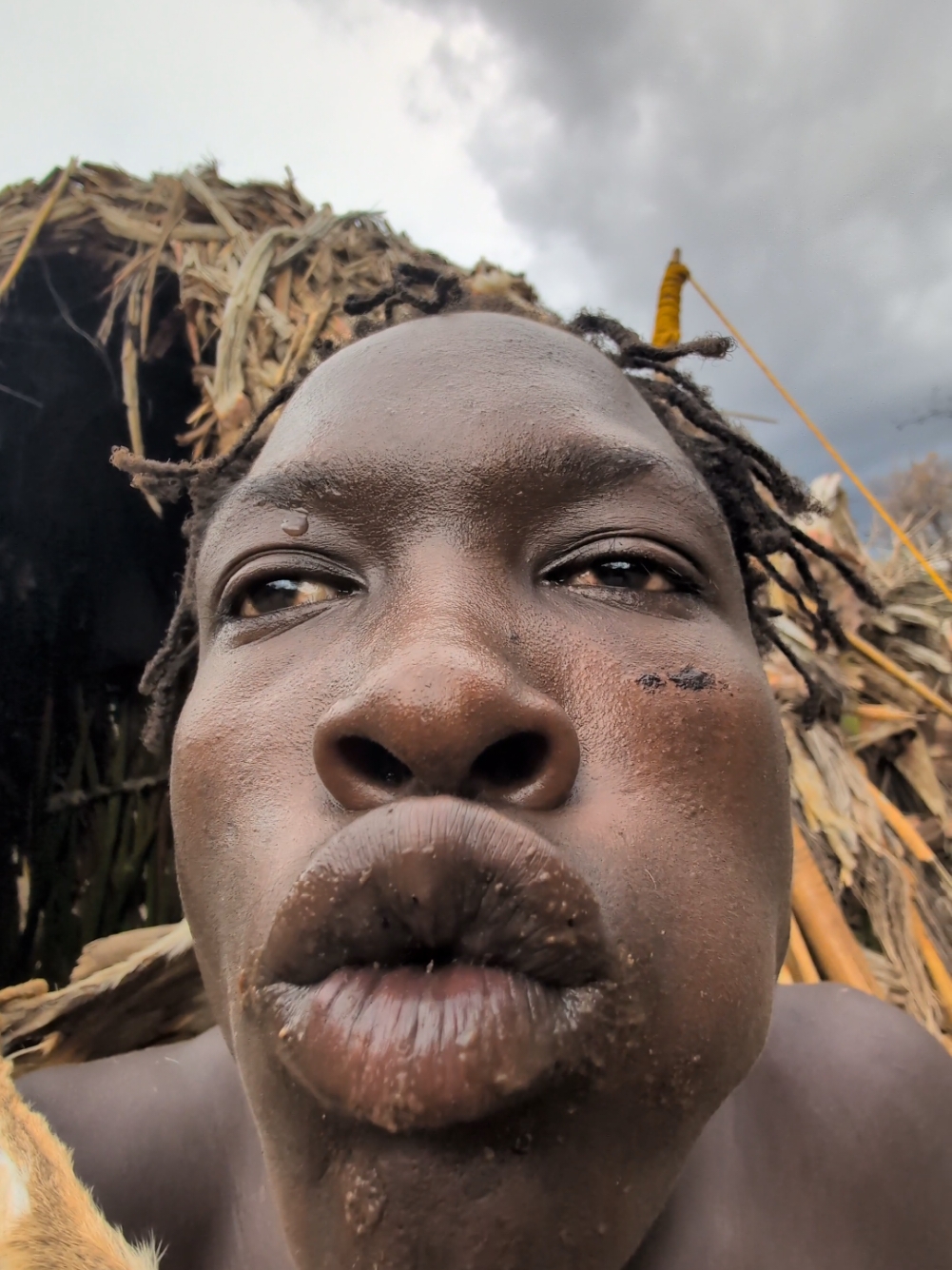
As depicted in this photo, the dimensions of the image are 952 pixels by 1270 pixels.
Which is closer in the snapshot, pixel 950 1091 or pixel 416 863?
pixel 416 863

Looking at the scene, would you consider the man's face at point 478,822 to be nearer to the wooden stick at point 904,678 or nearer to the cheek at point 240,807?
the cheek at point 240,807

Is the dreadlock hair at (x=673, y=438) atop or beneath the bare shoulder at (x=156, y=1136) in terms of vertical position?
atop

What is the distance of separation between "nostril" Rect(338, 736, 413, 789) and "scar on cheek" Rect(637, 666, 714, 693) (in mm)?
246

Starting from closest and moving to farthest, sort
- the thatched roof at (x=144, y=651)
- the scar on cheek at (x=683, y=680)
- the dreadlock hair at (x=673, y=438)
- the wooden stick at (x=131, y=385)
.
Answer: the scar on cheek at (x=683, y=680), the dreadlock hair at (x=673, y=438), the thatched roof at (x=144, y=651), the wooden stick at (x=131, y=385)

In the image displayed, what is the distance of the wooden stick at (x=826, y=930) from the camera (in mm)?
1610

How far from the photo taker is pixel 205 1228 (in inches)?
38.9

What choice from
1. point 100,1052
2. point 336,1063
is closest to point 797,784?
point 100,1052

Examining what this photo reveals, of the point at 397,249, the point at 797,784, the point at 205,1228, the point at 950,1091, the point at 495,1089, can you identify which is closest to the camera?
the point at 495,1089

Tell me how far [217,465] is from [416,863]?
996 mm

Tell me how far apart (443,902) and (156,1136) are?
2.63 ft

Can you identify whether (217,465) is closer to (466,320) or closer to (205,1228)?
(466,320)

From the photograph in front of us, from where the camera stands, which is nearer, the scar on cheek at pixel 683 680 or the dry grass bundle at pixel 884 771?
the scar on cheek at pixel 683 680

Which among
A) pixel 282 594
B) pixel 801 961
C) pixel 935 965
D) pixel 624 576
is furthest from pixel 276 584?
pixel 935 965

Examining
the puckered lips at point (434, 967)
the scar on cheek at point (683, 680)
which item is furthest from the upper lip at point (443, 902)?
the scar on cheek at point (683, 680)
